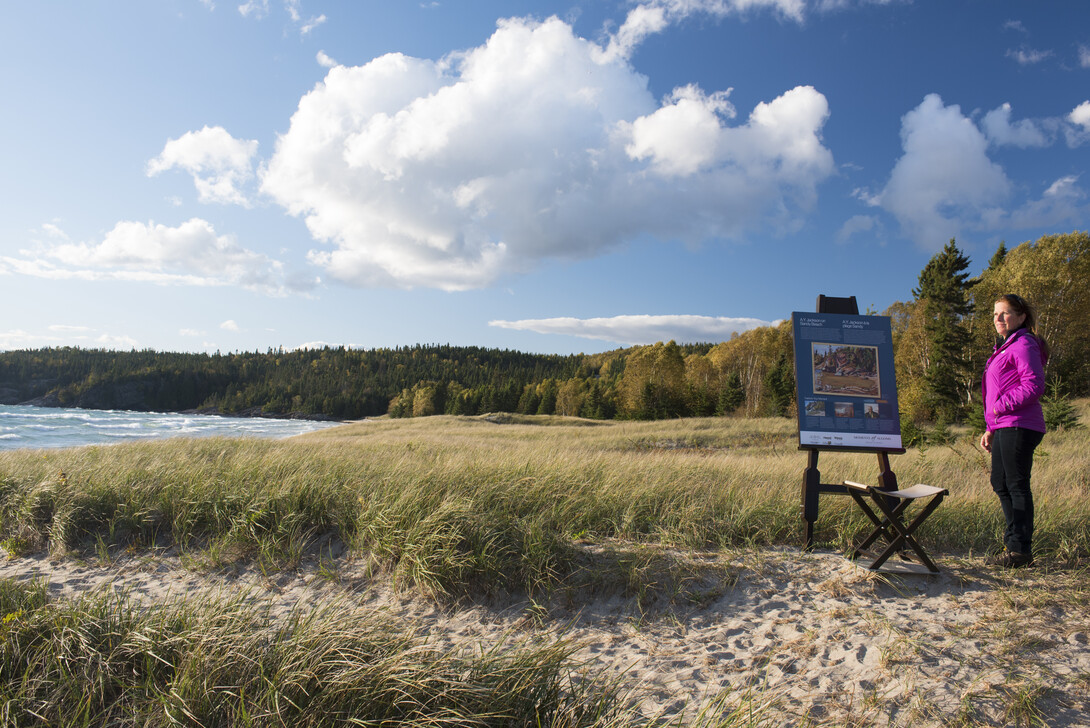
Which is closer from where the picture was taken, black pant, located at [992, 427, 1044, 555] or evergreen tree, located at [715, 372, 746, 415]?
black pant, located at [992, 427, 1044, 555]

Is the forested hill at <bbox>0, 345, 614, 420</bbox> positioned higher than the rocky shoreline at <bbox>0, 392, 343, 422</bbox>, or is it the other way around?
the forested hill at <bbox>0, 345, 614, 420</bbox>

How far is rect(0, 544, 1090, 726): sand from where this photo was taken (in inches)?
118

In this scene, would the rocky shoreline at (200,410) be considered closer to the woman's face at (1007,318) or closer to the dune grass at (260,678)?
the dune grass at (260,678)

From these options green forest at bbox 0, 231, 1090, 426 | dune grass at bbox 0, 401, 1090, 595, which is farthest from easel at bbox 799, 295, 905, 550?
green forest at bbox 0, 231, 1090, 426

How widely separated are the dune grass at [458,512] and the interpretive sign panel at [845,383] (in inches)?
38.6

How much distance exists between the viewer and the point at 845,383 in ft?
18.0

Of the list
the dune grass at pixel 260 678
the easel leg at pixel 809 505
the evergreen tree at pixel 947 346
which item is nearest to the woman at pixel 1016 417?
the easel leg at pixel 809 505

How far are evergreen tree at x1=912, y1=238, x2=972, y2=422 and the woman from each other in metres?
27.8

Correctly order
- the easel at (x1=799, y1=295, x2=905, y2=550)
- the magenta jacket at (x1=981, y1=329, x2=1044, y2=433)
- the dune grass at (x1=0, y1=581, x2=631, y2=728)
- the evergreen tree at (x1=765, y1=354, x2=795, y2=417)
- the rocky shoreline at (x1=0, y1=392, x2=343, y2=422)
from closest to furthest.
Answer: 1. the dune grass at (x1=0, y1=581, x2=631, y2=728)
2. the magenta jacket at (x1=981, y1=329, x2=1044, y2=433)
3. the easel at (x1=799, y1=295, x2=905, y2=550)
4. the evergreen tree at (x1=765, y1=354, x2=795, y2=417)
5. the rocky shoreline at (x1=0, y1=392, x2=343, y2=422)

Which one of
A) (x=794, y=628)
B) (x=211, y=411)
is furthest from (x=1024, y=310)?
(x=211, y=411)

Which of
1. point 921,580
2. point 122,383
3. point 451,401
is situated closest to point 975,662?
point 921,580

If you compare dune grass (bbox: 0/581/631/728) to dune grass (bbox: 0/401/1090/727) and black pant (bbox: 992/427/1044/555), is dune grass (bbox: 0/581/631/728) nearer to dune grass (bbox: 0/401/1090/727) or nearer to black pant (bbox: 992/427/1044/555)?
dune grass (bbox: 0/401/1090/727)

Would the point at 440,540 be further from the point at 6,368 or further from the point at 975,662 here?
the point at 6,368

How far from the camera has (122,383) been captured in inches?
4823
